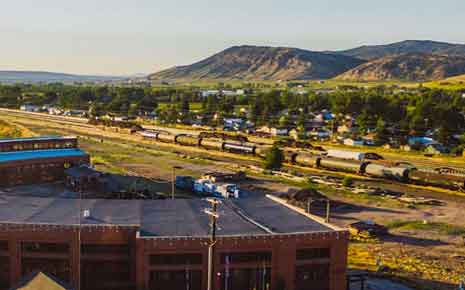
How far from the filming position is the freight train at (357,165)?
6106cm

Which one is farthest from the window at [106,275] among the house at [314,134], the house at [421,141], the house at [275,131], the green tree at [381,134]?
the house at [275,131]

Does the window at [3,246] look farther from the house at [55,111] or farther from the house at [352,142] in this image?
the house at [55,111]

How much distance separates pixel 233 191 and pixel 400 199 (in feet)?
55.8

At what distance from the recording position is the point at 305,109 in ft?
468

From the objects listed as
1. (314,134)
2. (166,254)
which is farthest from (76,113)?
(166,254)

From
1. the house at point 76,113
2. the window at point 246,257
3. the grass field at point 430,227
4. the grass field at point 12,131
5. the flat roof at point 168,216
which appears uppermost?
the flat roof at point 168,216

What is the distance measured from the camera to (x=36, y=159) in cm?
5934

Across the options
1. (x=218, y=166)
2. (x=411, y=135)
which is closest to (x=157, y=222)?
(x=218, y=166)

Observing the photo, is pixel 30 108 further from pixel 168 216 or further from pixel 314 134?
pixel 168 216

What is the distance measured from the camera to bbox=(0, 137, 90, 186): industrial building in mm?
57344

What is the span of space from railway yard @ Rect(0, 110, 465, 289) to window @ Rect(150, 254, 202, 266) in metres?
12.9

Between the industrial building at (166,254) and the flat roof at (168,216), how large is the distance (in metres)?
0.16

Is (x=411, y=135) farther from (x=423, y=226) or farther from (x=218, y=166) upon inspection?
(x=423, y=226)

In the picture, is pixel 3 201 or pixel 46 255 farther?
pixel 3 201
